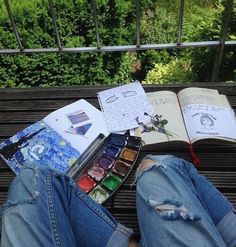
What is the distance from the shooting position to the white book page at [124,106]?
4.59 feet

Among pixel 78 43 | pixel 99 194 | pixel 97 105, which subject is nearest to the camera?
pixel 99 194

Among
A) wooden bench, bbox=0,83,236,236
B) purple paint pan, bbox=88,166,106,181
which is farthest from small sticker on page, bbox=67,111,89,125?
purple paint pan, bbox=88,166,106,181

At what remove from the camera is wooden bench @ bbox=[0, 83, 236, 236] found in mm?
1227

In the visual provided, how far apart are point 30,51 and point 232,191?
1.03 m

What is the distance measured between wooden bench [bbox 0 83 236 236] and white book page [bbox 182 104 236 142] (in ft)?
0.20

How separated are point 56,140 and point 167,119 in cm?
36

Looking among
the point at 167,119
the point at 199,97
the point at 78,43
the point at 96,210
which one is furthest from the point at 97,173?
the point at 78,43

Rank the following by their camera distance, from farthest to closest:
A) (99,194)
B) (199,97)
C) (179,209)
Answer: 1. (199,97)
2. (99,194)
3. (179,209)

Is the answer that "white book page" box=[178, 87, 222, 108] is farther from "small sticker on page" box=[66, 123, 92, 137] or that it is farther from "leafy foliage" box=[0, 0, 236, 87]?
"leafy foliage" box=[0, 0, 236, 87]

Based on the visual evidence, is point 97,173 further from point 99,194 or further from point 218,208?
point 218,208

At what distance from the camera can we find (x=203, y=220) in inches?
37.7

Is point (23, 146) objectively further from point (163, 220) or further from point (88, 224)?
point (163, 220)

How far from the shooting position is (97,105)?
1551 mm

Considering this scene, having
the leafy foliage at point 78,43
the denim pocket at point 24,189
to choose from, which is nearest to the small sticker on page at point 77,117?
the denim pocket at point 24,189
